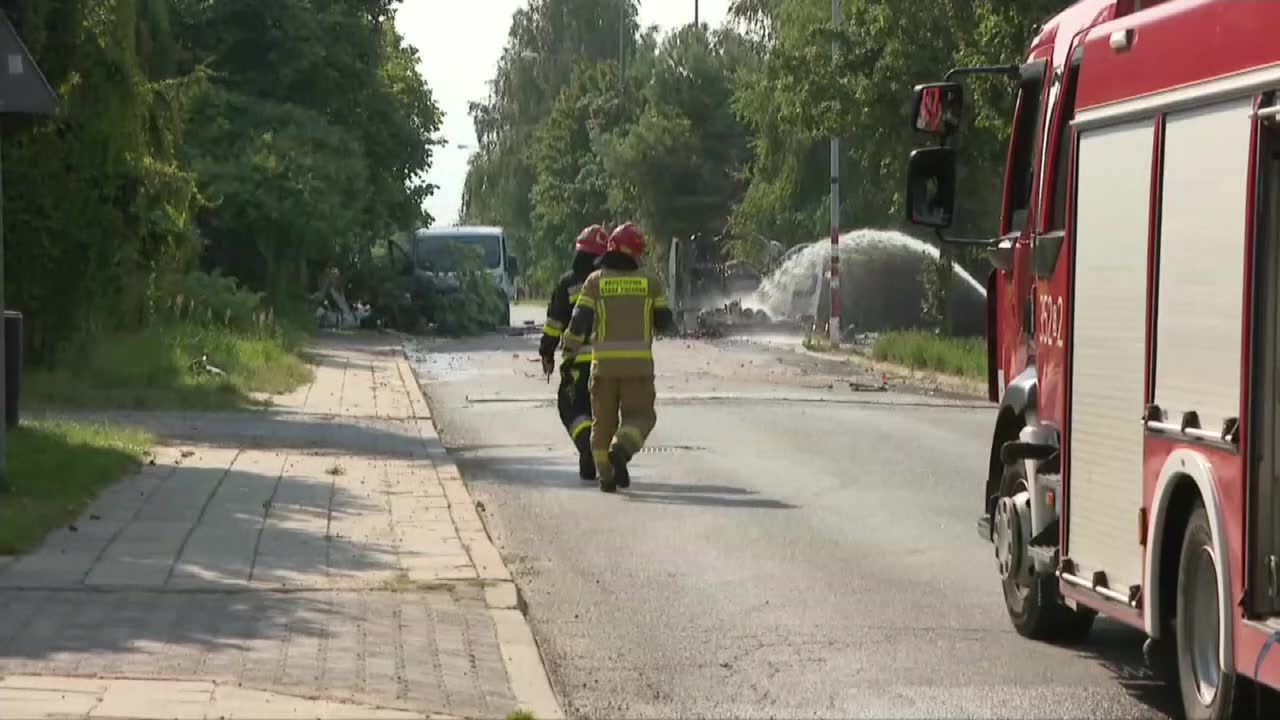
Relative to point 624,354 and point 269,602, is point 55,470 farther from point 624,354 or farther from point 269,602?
point 269,602

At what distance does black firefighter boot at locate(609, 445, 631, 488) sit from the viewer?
639 inches

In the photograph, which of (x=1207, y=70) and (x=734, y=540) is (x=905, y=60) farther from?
(x=1207, y=70)

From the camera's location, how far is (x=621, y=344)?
1625cm

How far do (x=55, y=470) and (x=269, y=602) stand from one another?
5193 millimetres

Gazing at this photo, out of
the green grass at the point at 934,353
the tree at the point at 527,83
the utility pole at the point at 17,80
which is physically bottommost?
the green grass at the point at 934,353

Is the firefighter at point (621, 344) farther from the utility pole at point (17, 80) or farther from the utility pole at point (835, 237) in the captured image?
the utility pole at point (835, 237)

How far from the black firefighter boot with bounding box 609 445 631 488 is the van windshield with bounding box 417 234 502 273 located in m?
33.9

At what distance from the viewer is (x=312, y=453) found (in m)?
18.5

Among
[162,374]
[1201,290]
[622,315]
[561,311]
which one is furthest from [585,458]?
[1201,290]

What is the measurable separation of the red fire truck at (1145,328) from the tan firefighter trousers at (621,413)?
5.83m

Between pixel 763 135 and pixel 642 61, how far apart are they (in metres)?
31.6

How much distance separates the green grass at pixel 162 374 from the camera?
22922mm

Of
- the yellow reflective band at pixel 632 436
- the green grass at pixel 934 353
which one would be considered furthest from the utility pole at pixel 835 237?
the yellow reflective band at pixel 632 436

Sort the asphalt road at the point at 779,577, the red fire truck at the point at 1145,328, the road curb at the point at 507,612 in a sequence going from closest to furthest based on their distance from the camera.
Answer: the red fire truck at the point at 1145,328
the road curb at the point at 507,612
the asphalt road at the point at 779,577
